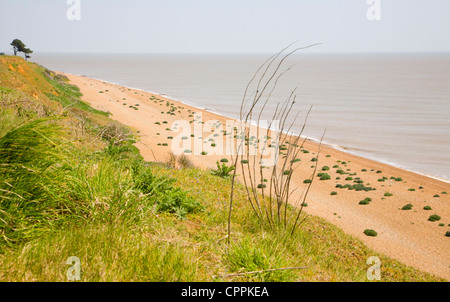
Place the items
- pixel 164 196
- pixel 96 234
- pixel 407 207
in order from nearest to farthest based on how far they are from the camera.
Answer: pixel 96 234 < pixel 164 196 < pixel 407 207

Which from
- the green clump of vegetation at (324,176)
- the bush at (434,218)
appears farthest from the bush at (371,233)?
the green clump of vegetation at (324,176)

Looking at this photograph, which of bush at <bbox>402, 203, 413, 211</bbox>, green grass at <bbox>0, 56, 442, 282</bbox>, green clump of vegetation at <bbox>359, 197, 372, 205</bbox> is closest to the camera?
green grass at <bbox>0, 56, 442, 282</bbox>

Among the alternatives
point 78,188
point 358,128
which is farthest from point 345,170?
point 78,188

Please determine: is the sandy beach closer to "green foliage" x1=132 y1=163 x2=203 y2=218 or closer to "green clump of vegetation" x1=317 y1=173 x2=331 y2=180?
"green clump of vegetation" x1=317 y1=173 x2=331 y2=180

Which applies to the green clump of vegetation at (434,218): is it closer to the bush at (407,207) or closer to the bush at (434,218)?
the bush at (434,218)

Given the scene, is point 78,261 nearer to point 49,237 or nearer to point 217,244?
point 49,237

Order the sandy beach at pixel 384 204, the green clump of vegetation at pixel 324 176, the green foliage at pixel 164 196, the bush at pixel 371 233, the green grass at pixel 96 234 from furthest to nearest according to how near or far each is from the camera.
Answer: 1. the green clump of vegetation at pixel 324 176
2. the bush at pixel 371 233
3. the sandy beach at pixel 384 204
4. the green foliage at pixel 164 196
5. the green grass at pixel 96 234

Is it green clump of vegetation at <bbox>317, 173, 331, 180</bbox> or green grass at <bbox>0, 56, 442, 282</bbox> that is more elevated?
green grass at <bbox>0, 56, 442, 282</bbox>

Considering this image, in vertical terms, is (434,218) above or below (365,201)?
below

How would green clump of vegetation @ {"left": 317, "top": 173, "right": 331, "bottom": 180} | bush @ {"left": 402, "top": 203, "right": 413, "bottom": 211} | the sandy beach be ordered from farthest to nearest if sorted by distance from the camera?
green clump of vegetation @ {"left": 317, "top": 173, "right": 331, "bottom": 180}, bush @ {"left": 402, "top": 203, "right": 413, "bottom": 211}, the sandy beach

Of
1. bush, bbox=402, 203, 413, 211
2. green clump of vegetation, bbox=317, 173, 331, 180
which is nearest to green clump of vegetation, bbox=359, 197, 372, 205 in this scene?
bush, bbox=402, 203, 413, 211

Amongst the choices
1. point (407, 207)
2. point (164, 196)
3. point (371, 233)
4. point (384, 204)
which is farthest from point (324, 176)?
point (164, 196)

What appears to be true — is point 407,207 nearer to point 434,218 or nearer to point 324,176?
point 434,218

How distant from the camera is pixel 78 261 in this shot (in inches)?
133
